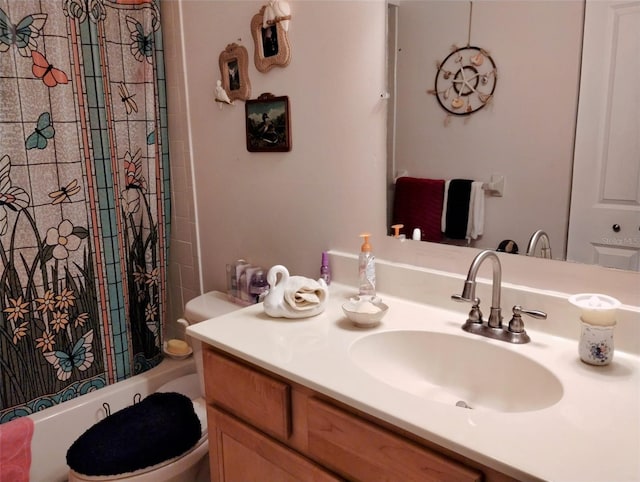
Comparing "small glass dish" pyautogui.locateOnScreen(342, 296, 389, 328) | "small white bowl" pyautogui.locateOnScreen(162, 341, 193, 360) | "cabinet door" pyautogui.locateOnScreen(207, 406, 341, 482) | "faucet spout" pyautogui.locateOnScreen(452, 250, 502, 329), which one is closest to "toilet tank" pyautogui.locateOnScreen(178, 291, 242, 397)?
"small white bowl" pyautogui.locateOnScreen(162, 341, 193, 360)

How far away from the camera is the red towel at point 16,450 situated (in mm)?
1604

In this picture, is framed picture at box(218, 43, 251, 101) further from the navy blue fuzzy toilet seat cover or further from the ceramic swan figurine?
the navy blue fuzzy toilet seat cover

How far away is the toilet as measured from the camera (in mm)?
1425

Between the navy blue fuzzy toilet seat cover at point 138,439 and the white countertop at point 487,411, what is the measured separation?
416 millimetres

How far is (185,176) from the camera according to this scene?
220 cm

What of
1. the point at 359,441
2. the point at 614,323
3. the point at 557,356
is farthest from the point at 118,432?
the point at 614,323

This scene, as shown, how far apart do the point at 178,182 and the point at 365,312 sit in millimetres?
1310

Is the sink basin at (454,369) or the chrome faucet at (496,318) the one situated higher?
the chrome faucet at (496,318)

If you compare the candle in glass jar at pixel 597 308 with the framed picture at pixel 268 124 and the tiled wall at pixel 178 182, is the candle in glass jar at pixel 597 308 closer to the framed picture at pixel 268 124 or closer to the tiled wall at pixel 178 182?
the framed picture at pixel 268 124

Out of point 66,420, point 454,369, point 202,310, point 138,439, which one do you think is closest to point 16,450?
point 66,420

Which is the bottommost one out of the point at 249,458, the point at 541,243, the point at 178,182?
the point at 249,458

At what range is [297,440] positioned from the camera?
1106 millimetres

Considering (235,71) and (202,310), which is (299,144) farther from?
(202,310)

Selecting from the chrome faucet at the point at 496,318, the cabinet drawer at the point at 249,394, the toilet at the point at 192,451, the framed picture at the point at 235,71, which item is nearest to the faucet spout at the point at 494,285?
the chrome faucet at the point at 496,318
